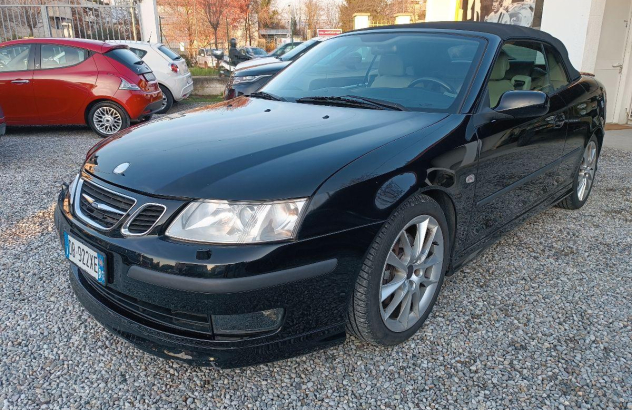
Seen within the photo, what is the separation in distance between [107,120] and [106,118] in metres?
0.03

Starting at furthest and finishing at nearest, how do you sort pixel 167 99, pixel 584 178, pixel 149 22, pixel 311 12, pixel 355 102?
pixel 311 12 → pixel 149 22 → pixel 167 99 → pixel 584 178 → pixel 355 102

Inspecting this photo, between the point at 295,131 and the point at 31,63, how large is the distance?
7.04m

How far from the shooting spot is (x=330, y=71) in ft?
10.8

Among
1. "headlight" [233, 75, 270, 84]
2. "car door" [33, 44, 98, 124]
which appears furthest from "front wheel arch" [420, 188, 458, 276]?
"car door" [33, 44, 98, 124]

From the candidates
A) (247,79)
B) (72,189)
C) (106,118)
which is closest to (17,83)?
(106,118)

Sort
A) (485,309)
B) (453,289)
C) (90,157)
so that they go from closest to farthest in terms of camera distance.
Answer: (90,157) → (485,309) → (453,289)

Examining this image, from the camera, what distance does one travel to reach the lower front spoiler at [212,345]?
6.28 feet

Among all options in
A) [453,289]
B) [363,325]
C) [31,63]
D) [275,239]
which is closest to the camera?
[275,239]

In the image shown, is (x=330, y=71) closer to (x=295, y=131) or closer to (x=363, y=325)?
(x=295, y=131)

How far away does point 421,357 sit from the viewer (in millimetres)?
2328

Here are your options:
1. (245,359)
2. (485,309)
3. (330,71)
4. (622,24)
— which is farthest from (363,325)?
(622,24)

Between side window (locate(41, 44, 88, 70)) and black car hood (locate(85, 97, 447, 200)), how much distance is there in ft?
19.2

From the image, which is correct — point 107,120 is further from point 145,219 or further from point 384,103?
point 145,219

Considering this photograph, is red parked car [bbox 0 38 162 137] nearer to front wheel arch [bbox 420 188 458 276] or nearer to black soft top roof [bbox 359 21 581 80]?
black soft top roof [bbox 359 21 581 80]
